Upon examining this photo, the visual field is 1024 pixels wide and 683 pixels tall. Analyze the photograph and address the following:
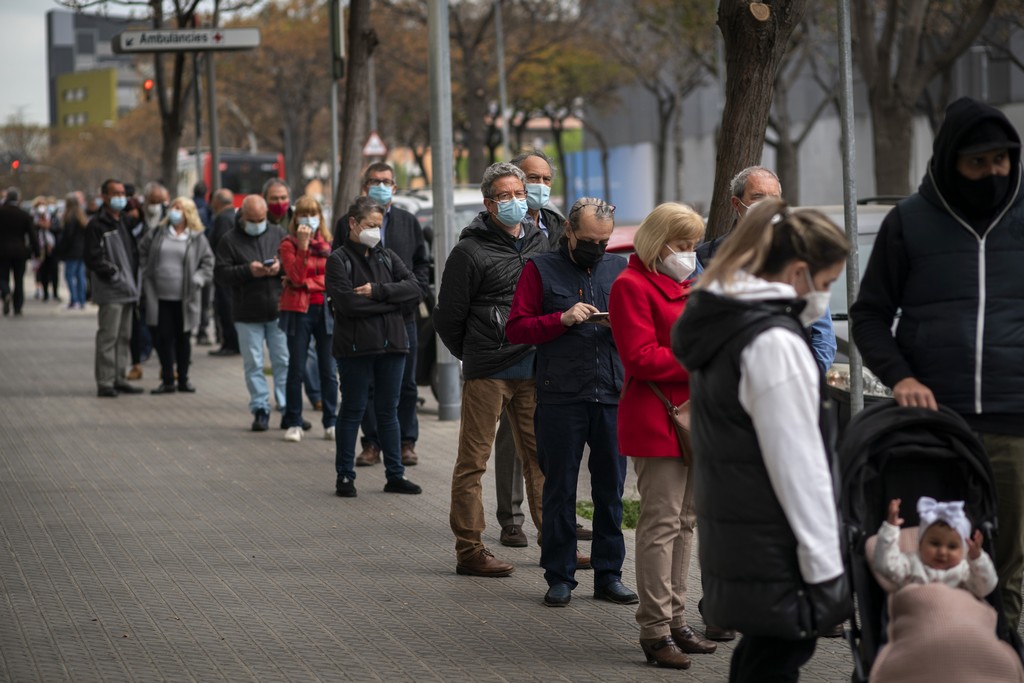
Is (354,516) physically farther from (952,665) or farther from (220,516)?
(952,665)

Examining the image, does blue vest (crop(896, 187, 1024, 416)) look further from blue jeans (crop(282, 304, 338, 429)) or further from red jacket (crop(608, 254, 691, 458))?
blue jeans (crop(282, 304, 338, 429))

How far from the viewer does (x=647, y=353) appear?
5980 mm

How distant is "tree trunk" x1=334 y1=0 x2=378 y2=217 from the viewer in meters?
17.6

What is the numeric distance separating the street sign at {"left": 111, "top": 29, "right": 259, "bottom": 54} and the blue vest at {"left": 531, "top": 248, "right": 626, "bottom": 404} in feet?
45.3

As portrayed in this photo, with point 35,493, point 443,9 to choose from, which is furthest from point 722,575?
point 443,9

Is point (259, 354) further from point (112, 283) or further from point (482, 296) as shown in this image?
point (482, 296)

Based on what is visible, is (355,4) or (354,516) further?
(355,4)

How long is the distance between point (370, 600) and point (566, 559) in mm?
939

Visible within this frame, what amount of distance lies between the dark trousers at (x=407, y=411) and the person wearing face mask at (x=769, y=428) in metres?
6.70

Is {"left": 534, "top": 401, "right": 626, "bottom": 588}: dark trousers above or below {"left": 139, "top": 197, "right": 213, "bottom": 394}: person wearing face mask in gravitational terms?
below

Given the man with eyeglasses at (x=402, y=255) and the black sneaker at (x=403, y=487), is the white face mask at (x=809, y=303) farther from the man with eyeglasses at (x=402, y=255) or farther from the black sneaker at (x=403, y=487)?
the man with eyeglasses at (x=402, y=255)

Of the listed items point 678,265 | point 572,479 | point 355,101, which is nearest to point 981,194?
point 678,265

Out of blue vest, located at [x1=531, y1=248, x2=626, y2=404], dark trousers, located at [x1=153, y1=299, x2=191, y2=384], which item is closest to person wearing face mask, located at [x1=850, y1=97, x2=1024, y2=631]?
blue vest, located at [x1=531, y1=248, x2=626, y2=404]

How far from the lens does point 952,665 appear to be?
441 centimetres
